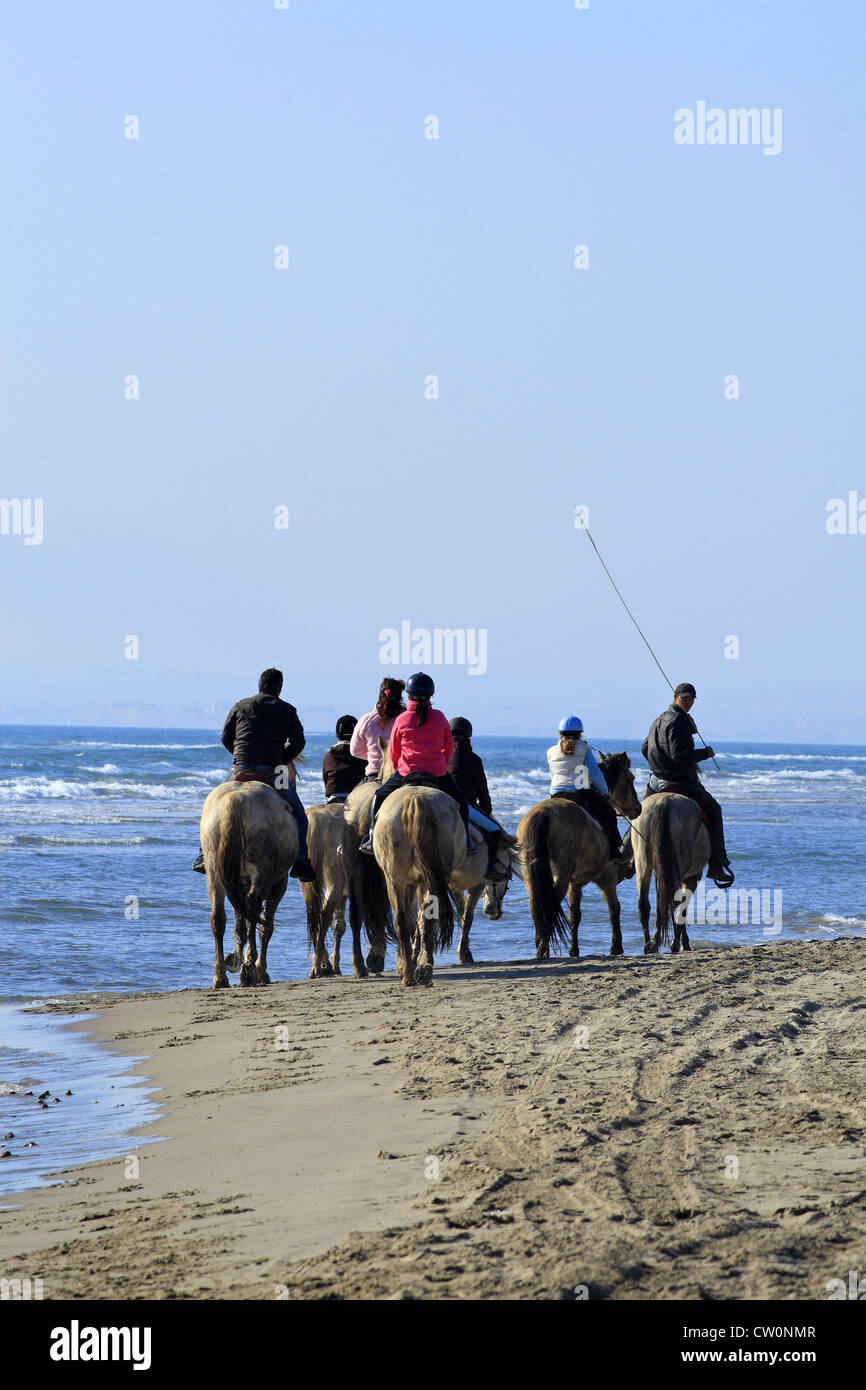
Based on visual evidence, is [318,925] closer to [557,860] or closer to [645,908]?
[557,860]

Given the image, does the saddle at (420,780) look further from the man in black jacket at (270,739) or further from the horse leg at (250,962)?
the horse leg at (250,962)

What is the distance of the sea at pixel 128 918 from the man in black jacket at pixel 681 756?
1750 mm

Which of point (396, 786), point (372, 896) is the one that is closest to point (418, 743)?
point (396, 786)

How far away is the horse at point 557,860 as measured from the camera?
13.1 metres

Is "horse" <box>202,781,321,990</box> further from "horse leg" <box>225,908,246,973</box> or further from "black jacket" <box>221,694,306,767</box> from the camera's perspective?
"black jacket" <box>221,694,306,767</box>

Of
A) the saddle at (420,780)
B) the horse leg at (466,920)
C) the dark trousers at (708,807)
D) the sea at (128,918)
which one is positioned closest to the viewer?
the sea at (128,918)

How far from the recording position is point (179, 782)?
47.8m

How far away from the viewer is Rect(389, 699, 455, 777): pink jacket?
11.3m

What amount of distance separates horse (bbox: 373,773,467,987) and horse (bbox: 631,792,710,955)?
120 inches

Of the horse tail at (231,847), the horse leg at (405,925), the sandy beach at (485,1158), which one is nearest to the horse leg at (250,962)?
the horse tail at (231,847)

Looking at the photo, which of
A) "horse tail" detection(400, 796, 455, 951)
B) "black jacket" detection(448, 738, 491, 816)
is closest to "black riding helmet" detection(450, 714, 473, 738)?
"black jacket" detection(448, 738, 491, 816)

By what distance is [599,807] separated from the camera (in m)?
13.6
